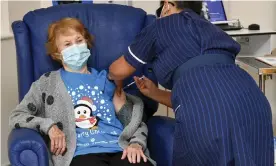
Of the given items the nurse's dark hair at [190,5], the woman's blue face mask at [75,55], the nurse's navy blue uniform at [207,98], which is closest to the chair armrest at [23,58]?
the woman's blue face mask at [75,55]

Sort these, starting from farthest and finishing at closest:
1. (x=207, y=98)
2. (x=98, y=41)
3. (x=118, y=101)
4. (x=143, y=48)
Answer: (x=98, y=41)
(x=118, y=101)
(x=143, y=48)
(x=207, y=98)

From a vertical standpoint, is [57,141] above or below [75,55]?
below

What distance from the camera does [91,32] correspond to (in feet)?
6.90

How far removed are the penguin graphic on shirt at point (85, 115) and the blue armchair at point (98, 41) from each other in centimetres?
28

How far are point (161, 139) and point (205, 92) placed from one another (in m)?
0.44

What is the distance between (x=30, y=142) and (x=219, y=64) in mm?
755

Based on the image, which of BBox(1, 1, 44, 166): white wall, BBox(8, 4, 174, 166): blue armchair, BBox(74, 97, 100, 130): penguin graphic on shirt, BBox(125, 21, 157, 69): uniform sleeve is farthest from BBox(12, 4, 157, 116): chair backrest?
BBox(1, 1, 44, 166): white wall

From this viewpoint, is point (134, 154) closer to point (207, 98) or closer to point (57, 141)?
point (57, 141)

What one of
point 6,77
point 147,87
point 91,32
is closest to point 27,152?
point 147,87

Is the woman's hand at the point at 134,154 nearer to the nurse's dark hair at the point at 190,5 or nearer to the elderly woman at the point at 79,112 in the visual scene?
the elderly woman at the point at 79,112

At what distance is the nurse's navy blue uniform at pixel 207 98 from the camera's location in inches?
57.2

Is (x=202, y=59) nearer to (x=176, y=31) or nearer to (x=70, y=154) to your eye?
(x=176, y=31)

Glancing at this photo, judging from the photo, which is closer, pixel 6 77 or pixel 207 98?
pixel 207 98

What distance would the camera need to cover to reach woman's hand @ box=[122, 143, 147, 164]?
5.65ft
